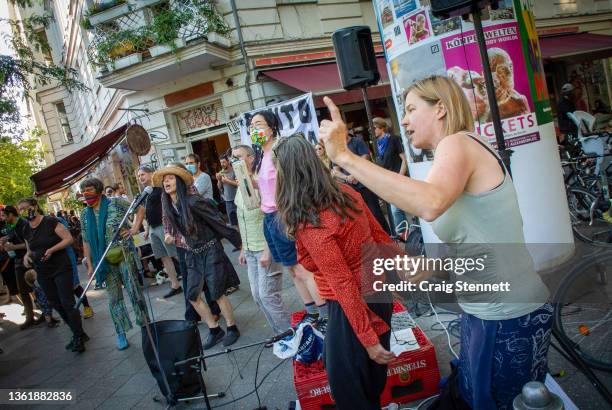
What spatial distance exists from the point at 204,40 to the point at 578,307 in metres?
8.67

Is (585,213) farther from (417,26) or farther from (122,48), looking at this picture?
(122,48)

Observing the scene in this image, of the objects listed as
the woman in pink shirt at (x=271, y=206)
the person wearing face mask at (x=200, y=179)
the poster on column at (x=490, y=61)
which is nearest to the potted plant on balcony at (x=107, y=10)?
the person wearing face mask at (x=200, y=179)

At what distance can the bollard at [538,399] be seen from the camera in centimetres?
131

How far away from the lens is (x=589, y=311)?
2984 mm

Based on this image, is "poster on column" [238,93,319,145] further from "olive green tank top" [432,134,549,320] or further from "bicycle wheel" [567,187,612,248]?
"olive green tank top" [432,134,549,320]

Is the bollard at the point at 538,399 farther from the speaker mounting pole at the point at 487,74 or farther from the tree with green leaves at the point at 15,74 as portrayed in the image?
the tree with green leaves at the point at 15,74

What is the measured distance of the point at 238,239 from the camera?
13.5 ft

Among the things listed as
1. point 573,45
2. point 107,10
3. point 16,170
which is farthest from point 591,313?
point 16,170

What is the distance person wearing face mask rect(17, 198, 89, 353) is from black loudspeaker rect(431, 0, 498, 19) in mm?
4968

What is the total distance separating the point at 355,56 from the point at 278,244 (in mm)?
2115

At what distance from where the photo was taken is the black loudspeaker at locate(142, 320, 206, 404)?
10.4ft

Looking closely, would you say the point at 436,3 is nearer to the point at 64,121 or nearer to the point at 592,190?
the point at 592,190

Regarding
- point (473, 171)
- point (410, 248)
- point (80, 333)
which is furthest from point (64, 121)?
point (473, 171)

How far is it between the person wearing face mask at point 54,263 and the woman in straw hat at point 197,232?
2.06 metres
